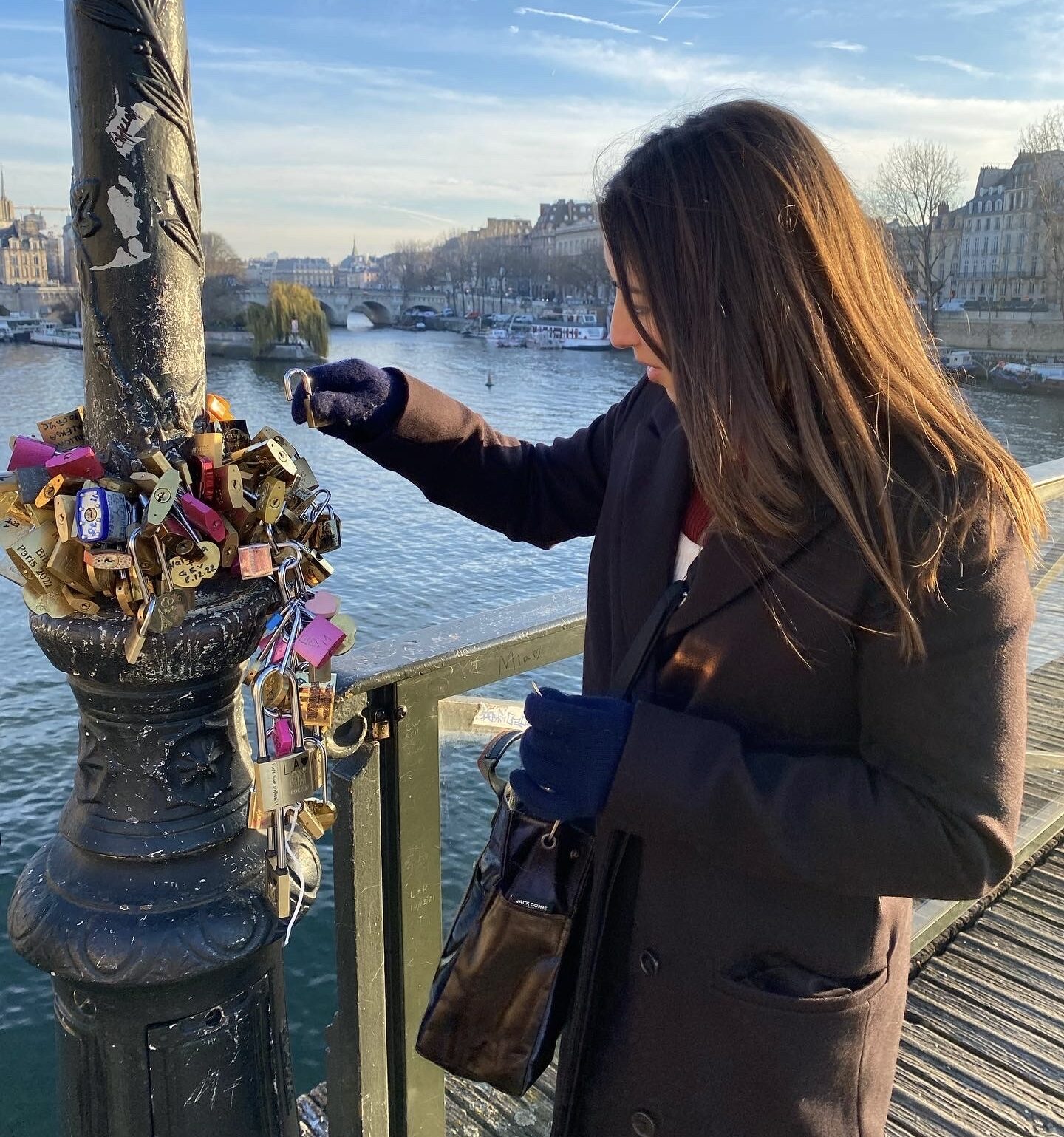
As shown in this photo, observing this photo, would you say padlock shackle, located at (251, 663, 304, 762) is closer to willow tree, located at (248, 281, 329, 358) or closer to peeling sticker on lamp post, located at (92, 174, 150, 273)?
peeling sticker on lamp post, located at (92, 174, 150, 273)

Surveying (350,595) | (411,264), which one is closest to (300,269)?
(411,264)

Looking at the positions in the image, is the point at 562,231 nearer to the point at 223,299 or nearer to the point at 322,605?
the point at 223,299

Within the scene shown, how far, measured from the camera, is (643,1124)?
3.74 feet

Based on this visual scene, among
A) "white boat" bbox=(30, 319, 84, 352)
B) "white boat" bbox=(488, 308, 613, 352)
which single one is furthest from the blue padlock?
"white boat" bbox=(30, 319, 84, 352)

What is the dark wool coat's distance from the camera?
94 centimetres

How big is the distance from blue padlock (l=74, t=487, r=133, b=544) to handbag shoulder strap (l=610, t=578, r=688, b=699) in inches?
19.4

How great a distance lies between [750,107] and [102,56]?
604mm

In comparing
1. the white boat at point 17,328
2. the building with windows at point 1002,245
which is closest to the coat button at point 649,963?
the building with windows at point 1002,245

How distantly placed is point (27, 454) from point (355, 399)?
0.39 meters

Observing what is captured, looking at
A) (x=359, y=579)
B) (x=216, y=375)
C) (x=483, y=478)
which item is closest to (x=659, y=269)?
(x=483, y=478)

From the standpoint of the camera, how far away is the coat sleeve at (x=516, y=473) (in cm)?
144

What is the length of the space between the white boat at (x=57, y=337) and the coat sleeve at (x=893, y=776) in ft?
126

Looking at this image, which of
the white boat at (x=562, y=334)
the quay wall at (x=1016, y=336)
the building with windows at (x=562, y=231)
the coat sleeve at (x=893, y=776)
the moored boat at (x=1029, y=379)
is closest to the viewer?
the coat sleeve at (x=893, y=776)

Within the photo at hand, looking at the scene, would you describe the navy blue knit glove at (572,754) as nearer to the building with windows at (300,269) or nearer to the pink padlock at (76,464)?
the pink padlock at (76,464)
